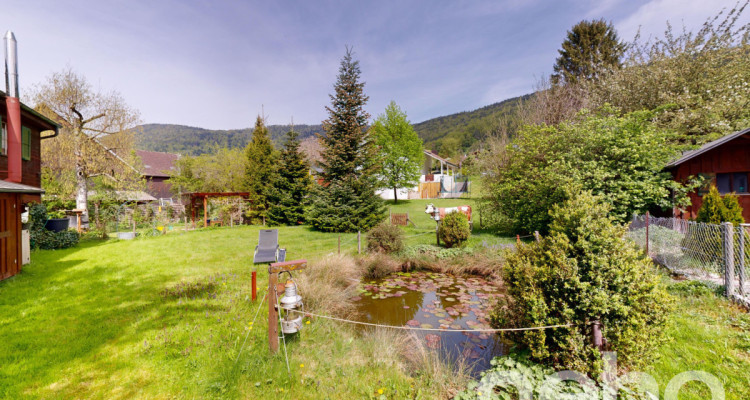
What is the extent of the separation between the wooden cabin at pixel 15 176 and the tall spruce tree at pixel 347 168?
32.2ft

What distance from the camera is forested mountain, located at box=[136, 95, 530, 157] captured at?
66.3 m

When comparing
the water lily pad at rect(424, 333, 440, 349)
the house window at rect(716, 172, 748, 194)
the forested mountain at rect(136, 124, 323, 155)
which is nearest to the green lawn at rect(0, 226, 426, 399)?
the water lily pad at rect(424, 333, 440, 349)

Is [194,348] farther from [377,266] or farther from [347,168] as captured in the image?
[347,168]

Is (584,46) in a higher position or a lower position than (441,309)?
higher

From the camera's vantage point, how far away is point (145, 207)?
20.8 meters

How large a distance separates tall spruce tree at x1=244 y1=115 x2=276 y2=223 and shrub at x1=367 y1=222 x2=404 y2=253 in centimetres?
1086

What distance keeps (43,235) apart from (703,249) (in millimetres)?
20134

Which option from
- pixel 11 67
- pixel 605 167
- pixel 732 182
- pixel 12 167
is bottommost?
pixel 732 182

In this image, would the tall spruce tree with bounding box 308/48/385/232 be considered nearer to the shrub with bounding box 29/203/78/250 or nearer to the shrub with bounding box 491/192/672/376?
the shrub with bounding box 29/203/78/250

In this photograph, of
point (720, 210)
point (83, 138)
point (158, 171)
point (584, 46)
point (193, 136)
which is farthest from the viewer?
point (193, 136)

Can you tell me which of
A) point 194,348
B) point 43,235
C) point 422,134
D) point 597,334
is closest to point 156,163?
point 43,235

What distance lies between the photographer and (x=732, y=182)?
8023mm

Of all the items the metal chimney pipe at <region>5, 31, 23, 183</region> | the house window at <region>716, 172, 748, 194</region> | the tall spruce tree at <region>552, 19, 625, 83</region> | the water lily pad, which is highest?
the tall spruce tree at <region>552, 19, 625, 83</region>

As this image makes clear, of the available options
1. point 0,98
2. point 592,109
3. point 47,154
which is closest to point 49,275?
point 0,98
